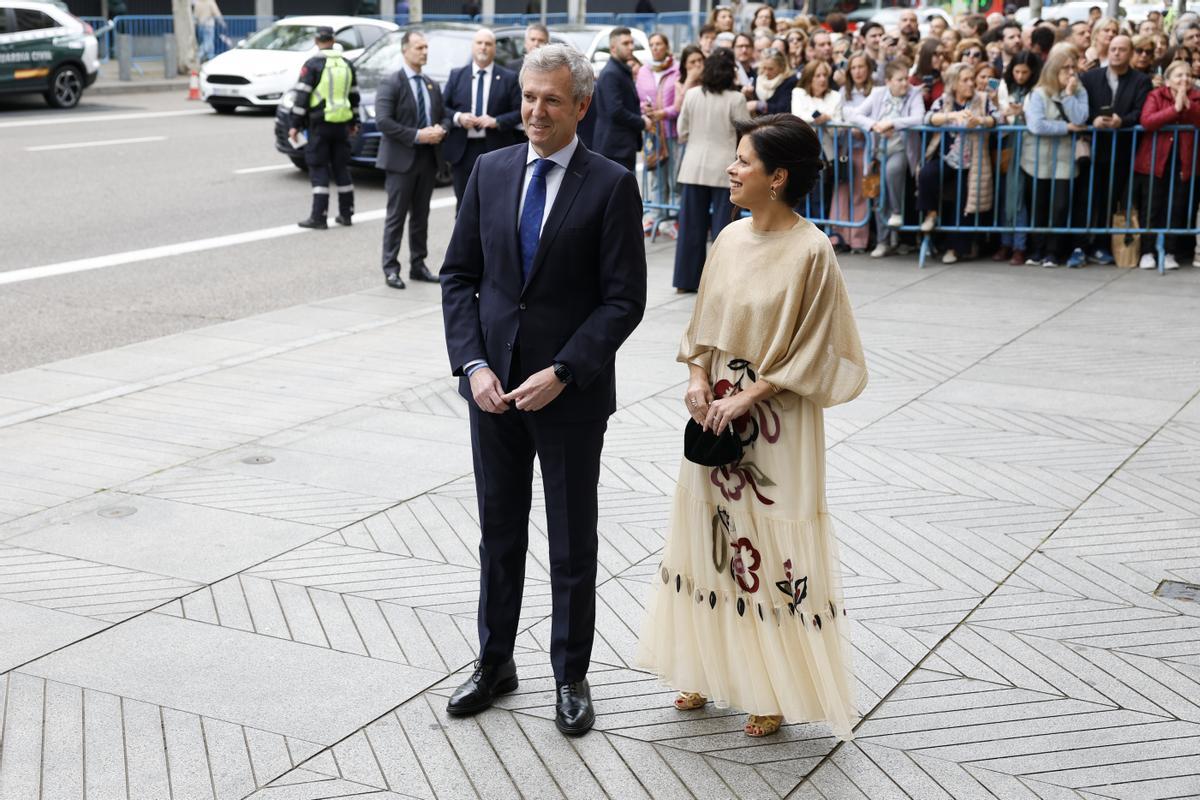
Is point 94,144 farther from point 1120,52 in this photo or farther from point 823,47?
point 1120,52

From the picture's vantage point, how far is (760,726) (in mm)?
4203

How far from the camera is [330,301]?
10.8 metres

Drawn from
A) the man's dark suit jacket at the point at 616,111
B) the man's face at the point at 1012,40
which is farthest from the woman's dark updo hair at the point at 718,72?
the man's face at the point at 1012,40

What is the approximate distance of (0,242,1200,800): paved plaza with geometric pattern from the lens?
4051 mm

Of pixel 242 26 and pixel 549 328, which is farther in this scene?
pixel 242 26

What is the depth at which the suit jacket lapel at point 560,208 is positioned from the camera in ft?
13.2

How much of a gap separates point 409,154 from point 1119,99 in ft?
19.1

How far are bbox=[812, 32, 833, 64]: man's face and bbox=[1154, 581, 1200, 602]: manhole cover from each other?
887cm

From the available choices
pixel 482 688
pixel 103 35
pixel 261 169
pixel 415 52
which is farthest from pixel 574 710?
pixel 103 35

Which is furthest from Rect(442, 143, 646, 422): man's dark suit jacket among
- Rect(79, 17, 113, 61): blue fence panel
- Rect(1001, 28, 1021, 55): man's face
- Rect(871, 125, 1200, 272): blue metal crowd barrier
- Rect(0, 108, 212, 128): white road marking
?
Rect(79, 17, 113, 61): blue fence panel

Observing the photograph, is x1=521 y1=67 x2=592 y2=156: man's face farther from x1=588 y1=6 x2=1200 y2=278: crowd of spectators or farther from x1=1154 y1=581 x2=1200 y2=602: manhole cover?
x1=588 y1=6 x2=1200 y2=278: crowd of spectators

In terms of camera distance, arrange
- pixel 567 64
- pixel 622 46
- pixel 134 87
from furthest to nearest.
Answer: pixel 134 87, pixel 622 46, pixel 567 64

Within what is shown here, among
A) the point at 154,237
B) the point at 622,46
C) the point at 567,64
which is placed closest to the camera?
the point at 567,64

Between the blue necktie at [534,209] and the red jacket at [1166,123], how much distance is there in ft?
28.9
